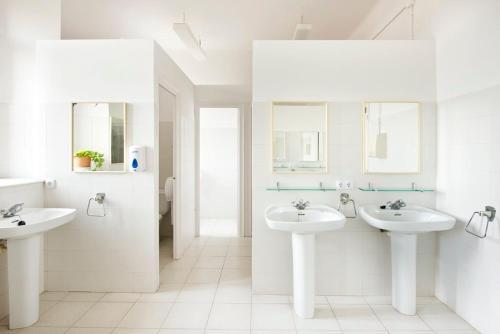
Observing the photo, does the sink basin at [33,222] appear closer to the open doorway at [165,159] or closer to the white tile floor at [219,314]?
the white tile floor at [219,314]

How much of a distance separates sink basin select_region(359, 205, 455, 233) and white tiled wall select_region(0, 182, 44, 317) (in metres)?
2.79

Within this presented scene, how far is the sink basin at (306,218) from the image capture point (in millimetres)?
2119

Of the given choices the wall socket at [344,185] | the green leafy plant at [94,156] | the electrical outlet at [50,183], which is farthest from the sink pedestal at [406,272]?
the electrical outlet at [50,183]

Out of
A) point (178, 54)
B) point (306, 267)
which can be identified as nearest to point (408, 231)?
point (306, 267)

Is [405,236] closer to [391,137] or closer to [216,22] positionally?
[391,137]

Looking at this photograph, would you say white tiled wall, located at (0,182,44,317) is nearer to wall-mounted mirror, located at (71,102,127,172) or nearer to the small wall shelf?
wall-mounted mirror, located at (71,102,127,172)

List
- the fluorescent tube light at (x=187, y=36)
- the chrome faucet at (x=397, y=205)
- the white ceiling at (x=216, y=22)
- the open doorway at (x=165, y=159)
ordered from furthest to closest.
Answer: the open doorway at (x=165, y=159)
the white ceiling at (x=216, y=22)
the fluorescent tube light at (x=187, y=36)
the chrome faucet at (x=397, y=205)

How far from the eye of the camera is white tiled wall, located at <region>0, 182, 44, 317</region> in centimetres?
222

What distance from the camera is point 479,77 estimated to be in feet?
6.76

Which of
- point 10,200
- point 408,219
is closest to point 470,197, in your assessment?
point 408,219

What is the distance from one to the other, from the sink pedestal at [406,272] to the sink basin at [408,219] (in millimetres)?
164

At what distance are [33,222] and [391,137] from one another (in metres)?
2.92

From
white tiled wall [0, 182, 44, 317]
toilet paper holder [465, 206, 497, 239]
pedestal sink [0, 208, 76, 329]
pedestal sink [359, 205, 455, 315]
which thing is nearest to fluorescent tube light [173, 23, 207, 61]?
white tiled wall [0, 182, 44, 317]

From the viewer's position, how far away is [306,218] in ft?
8.07
